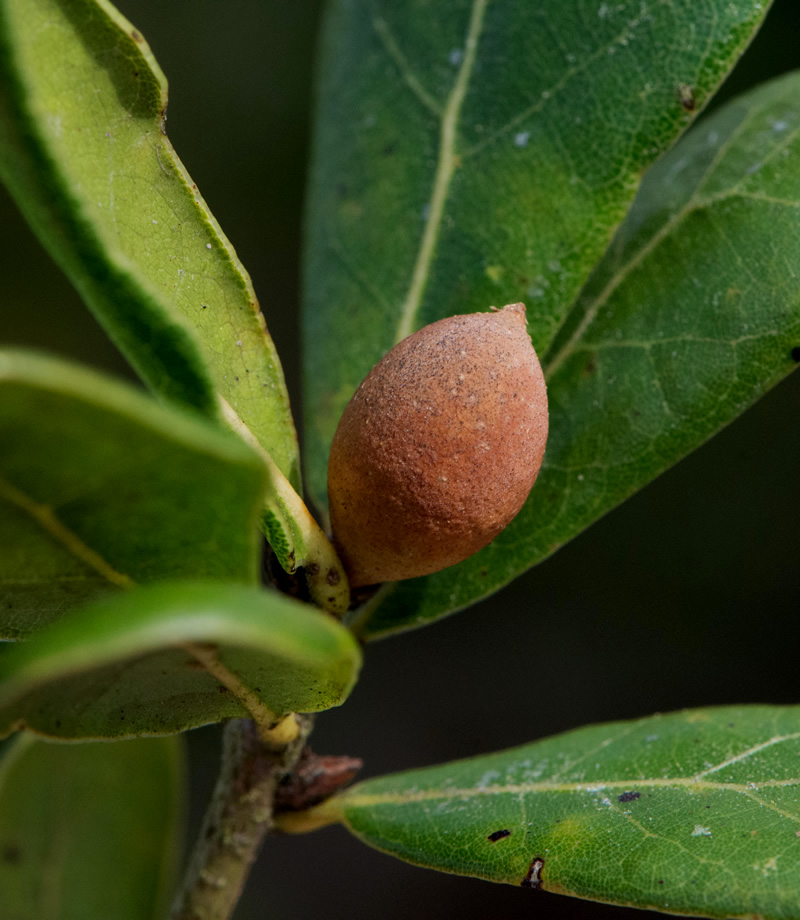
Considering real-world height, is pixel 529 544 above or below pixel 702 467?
above

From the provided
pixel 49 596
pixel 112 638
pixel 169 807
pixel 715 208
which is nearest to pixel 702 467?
pixel 715 208

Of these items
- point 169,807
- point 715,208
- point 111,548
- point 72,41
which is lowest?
point 169,807

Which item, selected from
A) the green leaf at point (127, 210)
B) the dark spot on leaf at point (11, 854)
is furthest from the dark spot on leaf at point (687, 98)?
the dark spot on leaf at point (11, 854)

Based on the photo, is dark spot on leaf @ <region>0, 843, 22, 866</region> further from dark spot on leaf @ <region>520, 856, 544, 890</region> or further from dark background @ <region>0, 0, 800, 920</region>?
dark background @ <region>0, 0, 800, 920</region>

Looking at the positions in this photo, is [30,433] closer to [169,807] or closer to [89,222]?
[89,222]

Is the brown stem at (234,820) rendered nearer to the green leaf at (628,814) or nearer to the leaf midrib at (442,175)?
the green leaf at (628,814)

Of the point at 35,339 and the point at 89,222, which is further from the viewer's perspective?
the point at 35,339
